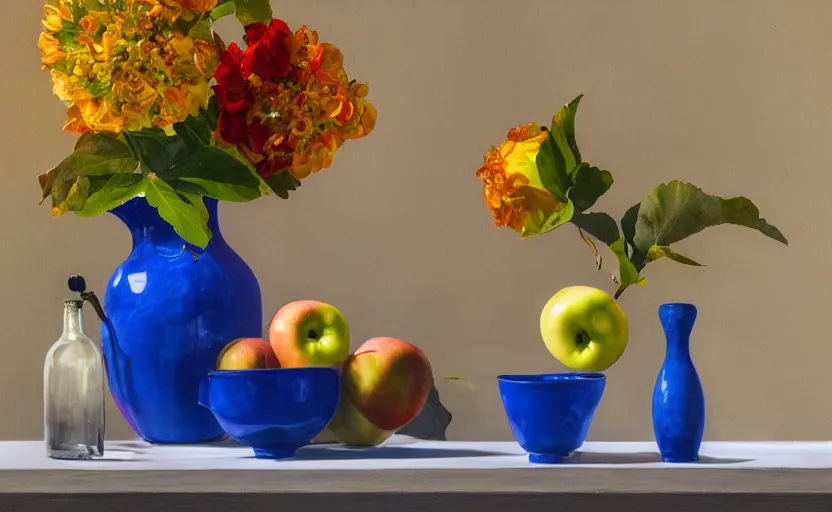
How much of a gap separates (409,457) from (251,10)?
0.42 meters

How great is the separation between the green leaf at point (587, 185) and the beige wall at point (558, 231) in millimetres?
429

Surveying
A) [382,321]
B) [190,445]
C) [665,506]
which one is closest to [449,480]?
[665,506]

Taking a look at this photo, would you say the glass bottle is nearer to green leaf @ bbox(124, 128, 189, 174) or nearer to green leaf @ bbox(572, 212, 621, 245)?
green leaf @ bbox(124, 128, 189, 174)

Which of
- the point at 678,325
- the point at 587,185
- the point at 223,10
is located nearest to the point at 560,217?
the point at 587,185

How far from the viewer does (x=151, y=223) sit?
0.93 meters

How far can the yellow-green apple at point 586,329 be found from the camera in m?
0.86

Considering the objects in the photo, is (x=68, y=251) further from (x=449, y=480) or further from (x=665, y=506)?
(x=665, y=506)

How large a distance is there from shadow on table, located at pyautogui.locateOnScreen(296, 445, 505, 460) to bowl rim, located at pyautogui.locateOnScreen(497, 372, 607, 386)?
76mm

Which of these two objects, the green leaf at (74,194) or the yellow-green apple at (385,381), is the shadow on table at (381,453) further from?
the green leaf at (74,194)

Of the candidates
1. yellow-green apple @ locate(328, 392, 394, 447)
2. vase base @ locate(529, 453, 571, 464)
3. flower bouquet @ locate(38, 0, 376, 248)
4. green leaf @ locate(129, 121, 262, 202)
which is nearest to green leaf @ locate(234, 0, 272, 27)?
flower bouquet @ locate(38, 0, 376, 248)

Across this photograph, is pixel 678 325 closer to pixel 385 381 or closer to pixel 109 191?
pixel 385 381

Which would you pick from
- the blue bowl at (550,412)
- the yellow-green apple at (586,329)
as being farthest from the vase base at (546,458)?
the yellow-green apple at (586,329)

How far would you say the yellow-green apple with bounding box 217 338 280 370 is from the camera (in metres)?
0.85

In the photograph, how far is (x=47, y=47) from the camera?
0.83m
